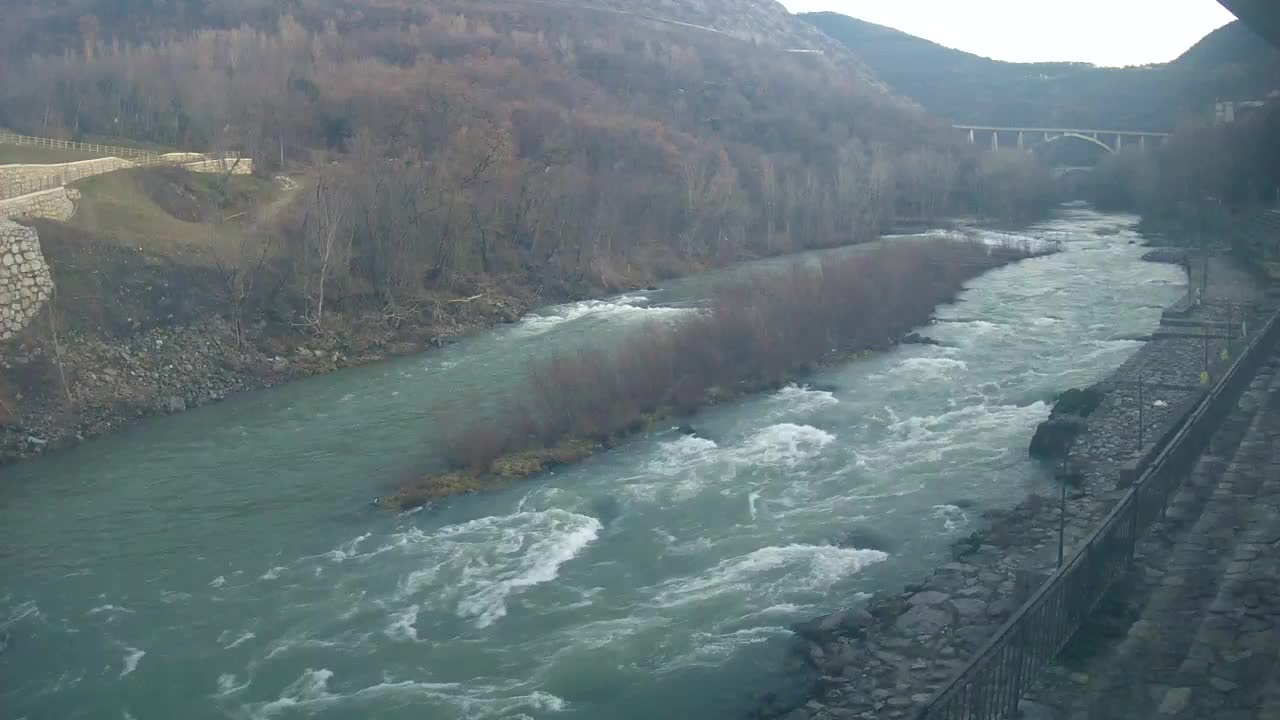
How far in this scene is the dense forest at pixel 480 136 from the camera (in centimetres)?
3078

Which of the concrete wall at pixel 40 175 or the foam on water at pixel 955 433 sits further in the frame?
the concrete wall at pixel 40 175

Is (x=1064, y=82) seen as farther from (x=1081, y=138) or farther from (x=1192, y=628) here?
(x=1192, y=628)

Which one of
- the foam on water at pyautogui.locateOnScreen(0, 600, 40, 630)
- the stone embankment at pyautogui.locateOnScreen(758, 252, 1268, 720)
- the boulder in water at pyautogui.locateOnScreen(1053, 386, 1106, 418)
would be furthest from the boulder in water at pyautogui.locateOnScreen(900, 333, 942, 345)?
the foam on water at pyautogui.locateOnScreen(0, 600, 40, 630)

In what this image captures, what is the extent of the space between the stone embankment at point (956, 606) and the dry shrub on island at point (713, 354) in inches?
256

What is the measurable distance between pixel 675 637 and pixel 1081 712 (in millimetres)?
4519

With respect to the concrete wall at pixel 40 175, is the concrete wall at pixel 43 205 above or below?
below

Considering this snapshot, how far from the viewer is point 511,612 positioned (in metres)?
11.4

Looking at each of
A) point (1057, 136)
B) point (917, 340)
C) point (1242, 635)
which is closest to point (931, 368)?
point (917, 340)

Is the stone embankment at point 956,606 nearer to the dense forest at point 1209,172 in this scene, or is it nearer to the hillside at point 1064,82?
the dense forest at point 1209,172

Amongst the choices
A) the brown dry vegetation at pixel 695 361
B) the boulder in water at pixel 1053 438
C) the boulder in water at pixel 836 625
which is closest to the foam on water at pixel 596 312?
the brown dry vegetation at pixel 695 361

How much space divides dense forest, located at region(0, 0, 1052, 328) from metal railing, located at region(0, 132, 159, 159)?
200cm

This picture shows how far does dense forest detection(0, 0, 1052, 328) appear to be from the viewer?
30.8 m

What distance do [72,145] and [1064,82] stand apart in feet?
243

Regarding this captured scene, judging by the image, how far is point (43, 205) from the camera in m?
24.8
